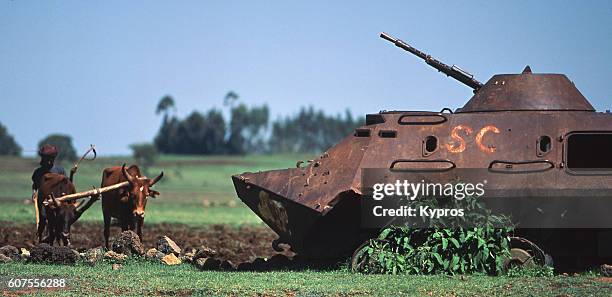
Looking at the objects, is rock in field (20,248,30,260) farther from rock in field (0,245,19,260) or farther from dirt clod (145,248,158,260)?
dirt clod (145,248,158,260)

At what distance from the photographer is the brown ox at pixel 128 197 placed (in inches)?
928

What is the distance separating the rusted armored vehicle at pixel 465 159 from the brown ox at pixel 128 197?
10.4ft

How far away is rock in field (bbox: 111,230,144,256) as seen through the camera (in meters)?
22.6

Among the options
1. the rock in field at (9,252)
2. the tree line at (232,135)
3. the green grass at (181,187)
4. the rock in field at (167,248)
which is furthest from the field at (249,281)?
the tree line at (232,135)

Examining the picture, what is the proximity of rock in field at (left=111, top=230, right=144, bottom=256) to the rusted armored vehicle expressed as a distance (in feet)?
8.76

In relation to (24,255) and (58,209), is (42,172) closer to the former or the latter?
(58,209)

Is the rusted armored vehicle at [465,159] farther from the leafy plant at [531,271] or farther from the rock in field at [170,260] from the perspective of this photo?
the rock in field at [170,260]

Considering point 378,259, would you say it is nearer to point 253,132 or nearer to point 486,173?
point 486,173

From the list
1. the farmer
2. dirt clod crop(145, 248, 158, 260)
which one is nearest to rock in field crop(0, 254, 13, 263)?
the farmer

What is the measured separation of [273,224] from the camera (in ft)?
68.4

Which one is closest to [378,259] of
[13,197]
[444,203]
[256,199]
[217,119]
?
[444,203]

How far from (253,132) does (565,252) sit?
142 m

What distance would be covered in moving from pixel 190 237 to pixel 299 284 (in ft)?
49.2

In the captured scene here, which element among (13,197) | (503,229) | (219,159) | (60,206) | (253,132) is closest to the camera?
(503,229)
